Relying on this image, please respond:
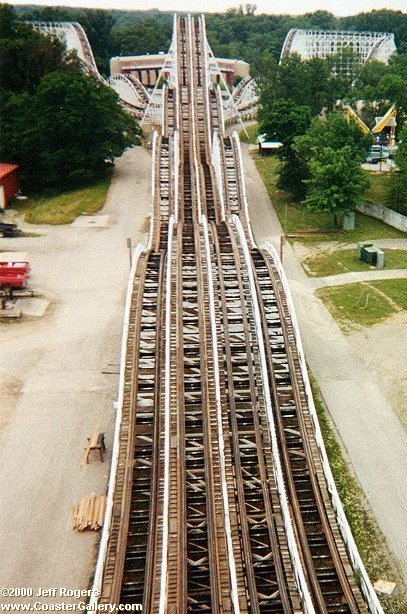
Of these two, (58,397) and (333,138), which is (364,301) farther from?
(333,138)

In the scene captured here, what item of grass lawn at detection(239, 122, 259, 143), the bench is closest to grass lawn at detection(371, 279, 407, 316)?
the bench

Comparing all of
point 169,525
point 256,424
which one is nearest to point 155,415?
point 256,424

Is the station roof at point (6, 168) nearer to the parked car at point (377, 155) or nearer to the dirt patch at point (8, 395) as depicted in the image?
the dirt patch at point (8, 395)

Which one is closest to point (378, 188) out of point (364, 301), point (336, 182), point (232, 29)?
point (336, 182)

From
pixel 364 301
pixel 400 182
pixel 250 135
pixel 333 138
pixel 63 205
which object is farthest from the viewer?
pixel 250 135

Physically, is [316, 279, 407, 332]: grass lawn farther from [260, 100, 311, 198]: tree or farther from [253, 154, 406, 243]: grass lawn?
[260, 100, 311, 198]: tree

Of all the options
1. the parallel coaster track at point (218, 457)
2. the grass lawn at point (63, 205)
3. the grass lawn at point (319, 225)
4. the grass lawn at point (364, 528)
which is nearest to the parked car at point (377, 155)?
the grass lawn at point (319, 225)

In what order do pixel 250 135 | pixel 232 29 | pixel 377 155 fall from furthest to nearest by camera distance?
1. pixel 232 29
2. pixel 250 135
3. pixel 377 155
